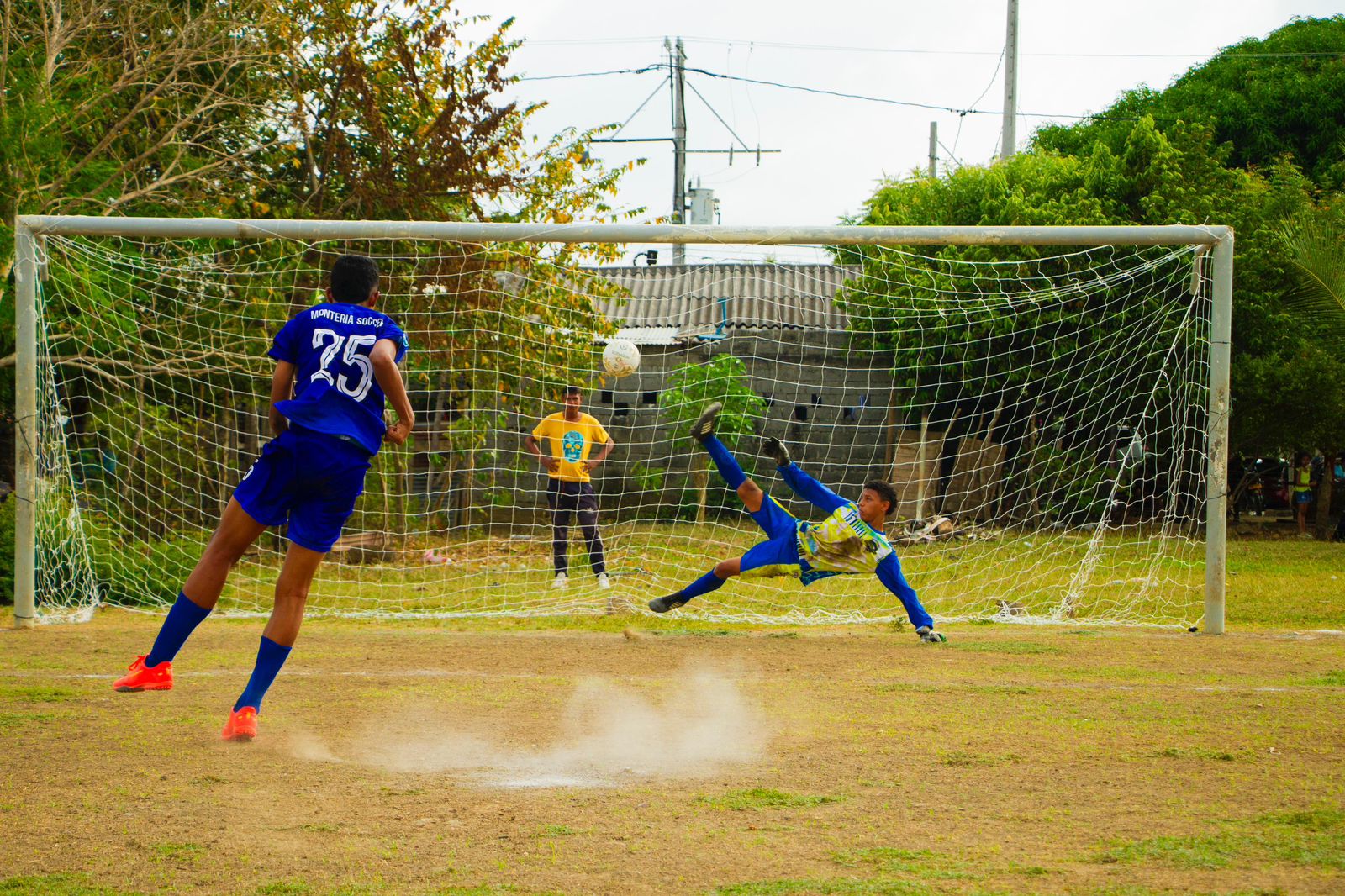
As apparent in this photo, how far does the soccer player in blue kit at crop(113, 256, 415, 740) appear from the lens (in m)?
4.32

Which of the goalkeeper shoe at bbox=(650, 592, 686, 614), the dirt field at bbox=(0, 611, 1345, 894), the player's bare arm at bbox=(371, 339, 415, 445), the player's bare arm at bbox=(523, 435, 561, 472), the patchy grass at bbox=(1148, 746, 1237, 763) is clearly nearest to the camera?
the dirt field at bbox=(0, 611, 1345, 894)

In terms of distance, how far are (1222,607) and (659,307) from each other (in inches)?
542

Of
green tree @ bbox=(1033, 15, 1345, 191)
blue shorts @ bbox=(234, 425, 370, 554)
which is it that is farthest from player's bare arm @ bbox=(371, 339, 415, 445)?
green tree @ bbox=(1033, 15, 1345, 191)

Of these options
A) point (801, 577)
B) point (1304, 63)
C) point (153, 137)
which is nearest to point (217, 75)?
point (153, 137)

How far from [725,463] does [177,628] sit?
13.3 ft

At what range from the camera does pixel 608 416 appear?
14.6 metres

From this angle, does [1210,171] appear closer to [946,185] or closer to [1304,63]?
[946,185]

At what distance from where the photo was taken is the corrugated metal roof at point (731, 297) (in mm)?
14180

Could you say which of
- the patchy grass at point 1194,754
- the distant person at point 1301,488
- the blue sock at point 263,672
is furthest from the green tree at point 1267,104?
the blue sock at point 263,672

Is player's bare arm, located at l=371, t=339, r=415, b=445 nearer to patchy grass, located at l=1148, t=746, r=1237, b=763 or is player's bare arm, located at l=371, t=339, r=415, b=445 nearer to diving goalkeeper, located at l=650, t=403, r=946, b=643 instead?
patchy grass, located at l=1148, t=746, r=1237, b=763

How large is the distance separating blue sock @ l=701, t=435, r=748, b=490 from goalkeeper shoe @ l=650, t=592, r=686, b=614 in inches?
34.4

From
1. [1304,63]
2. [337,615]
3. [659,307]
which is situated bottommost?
[337,615]

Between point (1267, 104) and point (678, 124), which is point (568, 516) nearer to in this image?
point (678, 124)

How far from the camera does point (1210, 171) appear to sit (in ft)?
54.6
